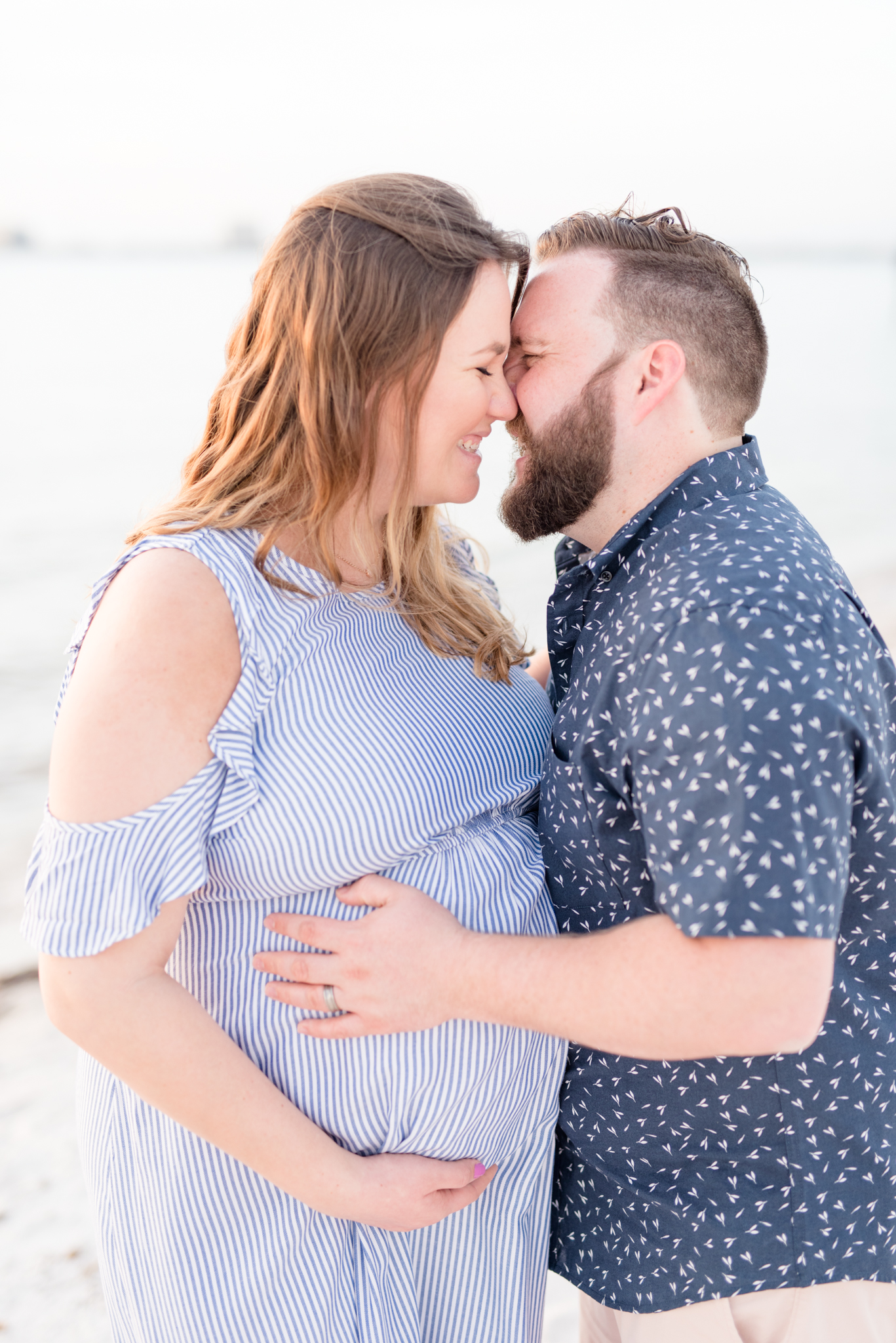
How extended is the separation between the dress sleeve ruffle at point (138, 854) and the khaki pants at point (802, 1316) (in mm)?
1097

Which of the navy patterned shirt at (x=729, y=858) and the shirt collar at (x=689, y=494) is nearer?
the navy patterned shirt at (x=729, y=858)

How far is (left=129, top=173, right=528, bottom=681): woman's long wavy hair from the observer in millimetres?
1615

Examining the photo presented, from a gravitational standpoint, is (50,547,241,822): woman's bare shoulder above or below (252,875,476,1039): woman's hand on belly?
above

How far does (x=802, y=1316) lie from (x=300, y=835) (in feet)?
3.66

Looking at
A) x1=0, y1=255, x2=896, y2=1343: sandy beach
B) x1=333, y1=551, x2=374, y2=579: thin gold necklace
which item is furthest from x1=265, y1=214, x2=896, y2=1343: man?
x1=0, y1=255, x2=896, y2=1343: sandy beach

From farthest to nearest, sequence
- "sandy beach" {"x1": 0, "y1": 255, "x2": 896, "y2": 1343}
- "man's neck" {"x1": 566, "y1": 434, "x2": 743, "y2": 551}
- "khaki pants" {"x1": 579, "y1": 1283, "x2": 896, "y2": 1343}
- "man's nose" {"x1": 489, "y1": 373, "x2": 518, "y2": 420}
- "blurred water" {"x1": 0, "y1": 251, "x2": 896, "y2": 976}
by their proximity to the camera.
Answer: "blurred water" {"x1": 0, "y1": 251, "x2": 896, "y2": 976} → "sandy beach" {"x1": 0, "y1": 255, "x2": 896, "y2": 1343} → "man's nose" {"x1": 489, "y1": 373, "x2": 518, "y2": 420} → "man's neck" {"x1": 566, "y1": 434, "x2": 743, "y2": 551} → "khaki pants" {"x1": 579, "y1": 1283, "x2": 896, "y2": 1343}

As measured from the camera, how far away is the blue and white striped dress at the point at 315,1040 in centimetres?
145

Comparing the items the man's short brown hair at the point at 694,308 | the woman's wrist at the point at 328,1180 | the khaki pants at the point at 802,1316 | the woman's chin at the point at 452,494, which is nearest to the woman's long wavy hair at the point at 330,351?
the woman's chin at the point at 452,494

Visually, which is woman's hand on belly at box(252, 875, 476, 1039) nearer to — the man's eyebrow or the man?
the man

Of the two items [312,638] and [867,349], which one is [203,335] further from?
[312,638]

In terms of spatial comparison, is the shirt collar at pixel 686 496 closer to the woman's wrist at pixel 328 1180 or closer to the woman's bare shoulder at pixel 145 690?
the woman's bare shoulder at pixel 145 690

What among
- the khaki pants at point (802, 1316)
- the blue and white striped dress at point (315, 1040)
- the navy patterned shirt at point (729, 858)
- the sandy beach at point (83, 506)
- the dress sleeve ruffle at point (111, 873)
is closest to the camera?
the navy patterned shirt at point (729, 858)

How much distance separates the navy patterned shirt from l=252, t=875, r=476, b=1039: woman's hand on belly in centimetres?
29

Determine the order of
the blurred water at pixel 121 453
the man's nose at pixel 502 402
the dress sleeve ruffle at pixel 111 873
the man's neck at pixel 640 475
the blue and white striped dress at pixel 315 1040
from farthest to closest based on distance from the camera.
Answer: the blurred water at pixel 121 453 → the man's nose at pixel 502 402 → the man's neck at pixel 640 475 → the blue and white striped dress at pixel 315 1040 → the dress sleeve ruffle at pixel 111 873
